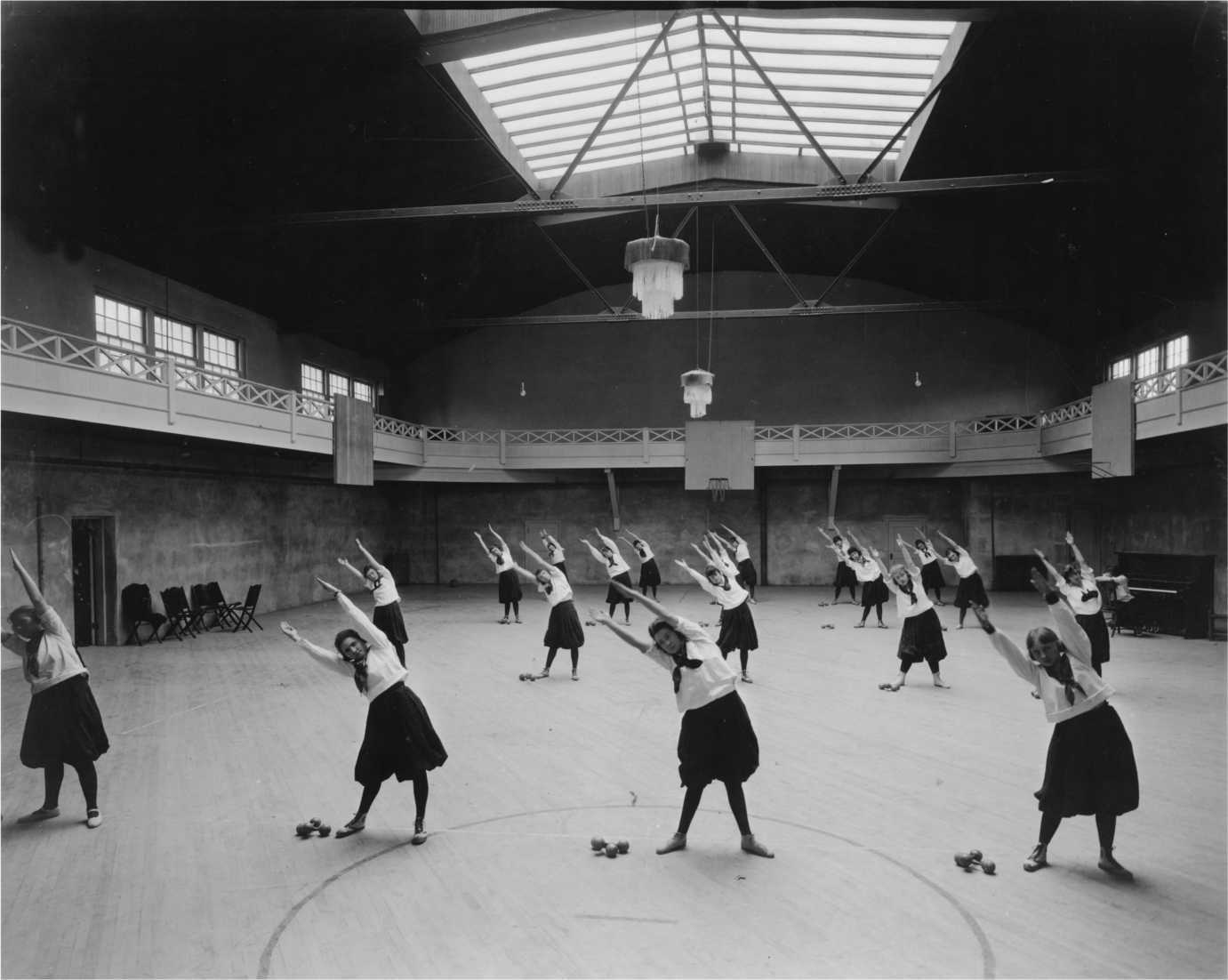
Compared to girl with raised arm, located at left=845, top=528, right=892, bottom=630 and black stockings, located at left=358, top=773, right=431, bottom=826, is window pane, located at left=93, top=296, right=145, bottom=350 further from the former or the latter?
girl with raised arm, located at left=845, top=528, right=892, bottom=630

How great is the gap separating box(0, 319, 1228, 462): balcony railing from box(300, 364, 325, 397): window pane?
7.25 ft

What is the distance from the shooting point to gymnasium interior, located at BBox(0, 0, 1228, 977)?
4.87 meters

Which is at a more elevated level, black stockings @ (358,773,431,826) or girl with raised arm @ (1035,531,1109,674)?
girl with raised arm @ (1035,531,1109,674)

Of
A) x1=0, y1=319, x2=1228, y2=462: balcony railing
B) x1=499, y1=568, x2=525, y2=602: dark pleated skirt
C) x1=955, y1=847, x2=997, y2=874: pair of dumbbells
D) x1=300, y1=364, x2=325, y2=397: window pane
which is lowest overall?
x1=955, y1=847, x2=997, y2=874: pair of dumbbells

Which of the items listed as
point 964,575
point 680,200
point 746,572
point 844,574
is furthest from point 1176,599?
point 680,200

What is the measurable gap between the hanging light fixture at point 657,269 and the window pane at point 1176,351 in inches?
536

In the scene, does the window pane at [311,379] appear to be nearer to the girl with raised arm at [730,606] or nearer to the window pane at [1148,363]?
the girl with raised arm at [730,606]

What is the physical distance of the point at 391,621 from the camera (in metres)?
11.3

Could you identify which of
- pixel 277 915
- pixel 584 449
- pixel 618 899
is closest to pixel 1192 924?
pixel 618 899

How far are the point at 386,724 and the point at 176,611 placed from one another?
11863mm

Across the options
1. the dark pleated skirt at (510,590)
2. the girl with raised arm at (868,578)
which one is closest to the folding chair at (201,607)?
the dark pleated skirt at (510,590)

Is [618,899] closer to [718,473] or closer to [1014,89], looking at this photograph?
[1014,89]

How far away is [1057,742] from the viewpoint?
496 cm

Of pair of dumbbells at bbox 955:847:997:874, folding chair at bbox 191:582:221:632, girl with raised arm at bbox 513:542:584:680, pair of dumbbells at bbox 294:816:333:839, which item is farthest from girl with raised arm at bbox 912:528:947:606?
folding chair at bbox 191:582:221:632
